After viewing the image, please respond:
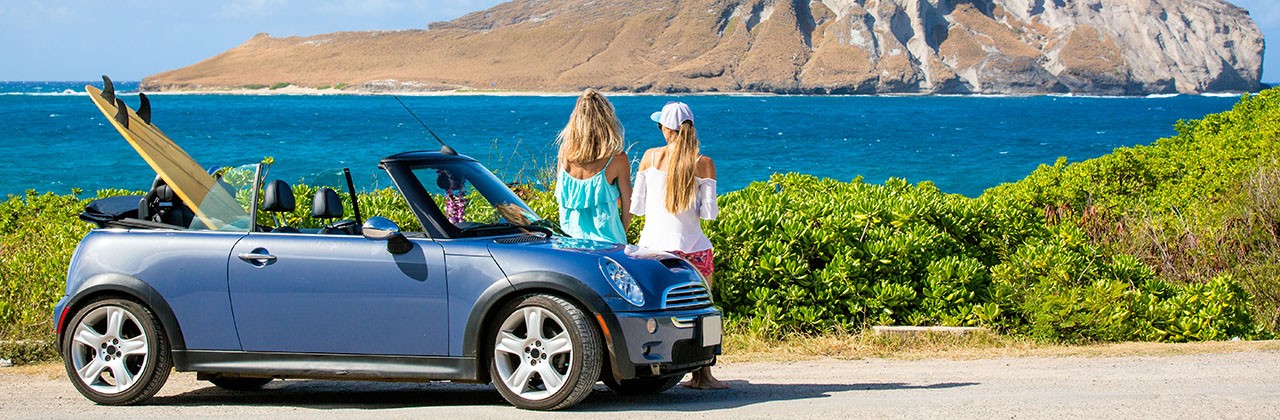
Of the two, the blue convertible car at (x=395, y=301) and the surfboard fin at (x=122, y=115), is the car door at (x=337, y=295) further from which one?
the surfboard fin at (x=122, y=115)

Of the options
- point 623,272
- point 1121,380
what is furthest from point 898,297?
point 623,272

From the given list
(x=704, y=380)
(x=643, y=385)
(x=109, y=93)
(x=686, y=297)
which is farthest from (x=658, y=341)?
(x=109, y=93)

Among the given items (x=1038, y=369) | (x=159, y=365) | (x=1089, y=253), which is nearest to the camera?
(x=159, y=365)

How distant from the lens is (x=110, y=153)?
208ft

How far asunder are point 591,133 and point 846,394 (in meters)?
2.13

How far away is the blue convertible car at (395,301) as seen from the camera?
22.3 ft

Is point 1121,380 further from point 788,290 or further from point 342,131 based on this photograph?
point 342,131

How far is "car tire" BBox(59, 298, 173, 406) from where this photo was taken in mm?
7363

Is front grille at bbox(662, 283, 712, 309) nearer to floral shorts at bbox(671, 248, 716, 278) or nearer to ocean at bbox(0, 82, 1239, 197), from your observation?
floral shorts at bbox(671, 248, 716, 278)

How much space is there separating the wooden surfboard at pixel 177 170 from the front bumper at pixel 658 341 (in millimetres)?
2405

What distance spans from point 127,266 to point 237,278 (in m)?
0.68

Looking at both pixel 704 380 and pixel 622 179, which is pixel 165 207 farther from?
pixel 704 380

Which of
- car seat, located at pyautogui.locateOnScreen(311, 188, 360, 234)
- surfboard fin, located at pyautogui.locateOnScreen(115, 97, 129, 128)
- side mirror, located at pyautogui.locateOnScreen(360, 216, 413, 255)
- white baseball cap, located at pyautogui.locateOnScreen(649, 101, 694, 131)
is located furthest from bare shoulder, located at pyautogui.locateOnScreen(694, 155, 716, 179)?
surfboard fin, located at pyautogui.locateOnScreen(115, 97, 129, 128)

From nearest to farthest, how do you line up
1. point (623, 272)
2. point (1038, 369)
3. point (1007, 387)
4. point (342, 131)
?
point (623, 272) → point (1007, 387) → point (1038, 369) → point (342, 131)
